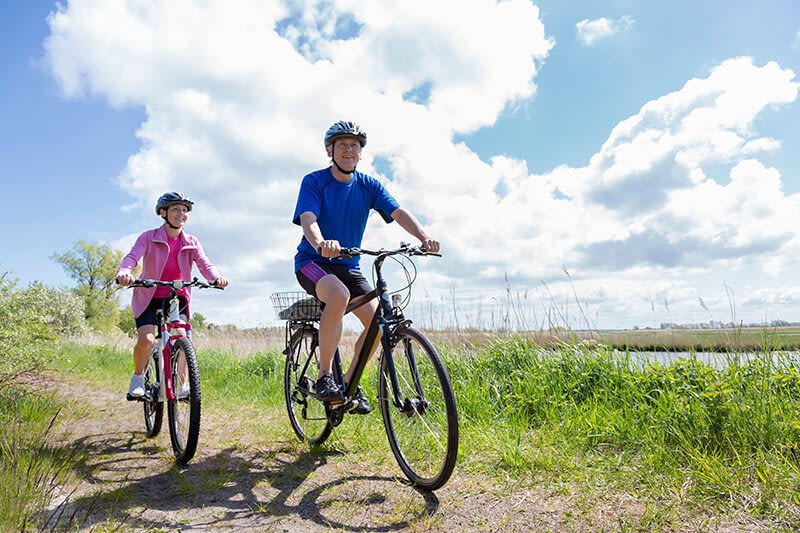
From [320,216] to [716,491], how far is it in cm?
309

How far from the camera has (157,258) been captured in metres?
5.07

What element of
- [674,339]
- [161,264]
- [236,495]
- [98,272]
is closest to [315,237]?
[236,495]

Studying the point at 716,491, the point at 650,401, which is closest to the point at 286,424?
the point at 650,401

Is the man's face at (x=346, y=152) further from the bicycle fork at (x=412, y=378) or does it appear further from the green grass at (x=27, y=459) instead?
the green grass at (x=27, y=459)

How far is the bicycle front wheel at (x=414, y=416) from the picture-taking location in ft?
11.1

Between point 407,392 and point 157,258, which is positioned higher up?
point 157,258

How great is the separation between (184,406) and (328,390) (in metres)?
1.42

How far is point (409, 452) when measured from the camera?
3674mm

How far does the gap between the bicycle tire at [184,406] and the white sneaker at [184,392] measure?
1 centimetres

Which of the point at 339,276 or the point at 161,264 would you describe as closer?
the point at 339,276

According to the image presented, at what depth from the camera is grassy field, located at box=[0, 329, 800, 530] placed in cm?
297

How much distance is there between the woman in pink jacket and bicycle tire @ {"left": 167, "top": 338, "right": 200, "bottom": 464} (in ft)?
2.11

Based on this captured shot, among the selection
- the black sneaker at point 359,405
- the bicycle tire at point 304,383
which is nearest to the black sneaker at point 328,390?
the black sneaker at point 359,405

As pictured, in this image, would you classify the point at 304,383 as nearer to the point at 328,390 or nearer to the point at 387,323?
the point at 328,390
